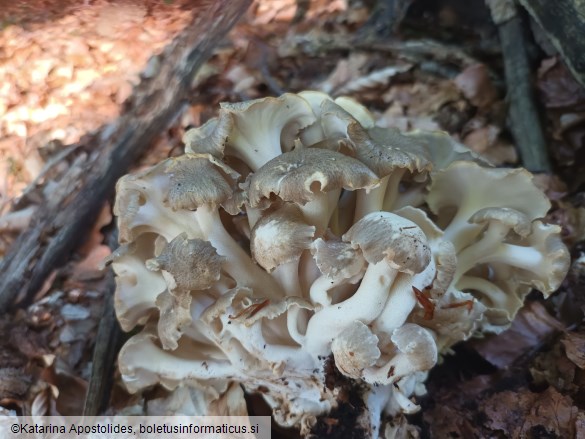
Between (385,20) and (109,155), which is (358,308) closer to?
(109,155)

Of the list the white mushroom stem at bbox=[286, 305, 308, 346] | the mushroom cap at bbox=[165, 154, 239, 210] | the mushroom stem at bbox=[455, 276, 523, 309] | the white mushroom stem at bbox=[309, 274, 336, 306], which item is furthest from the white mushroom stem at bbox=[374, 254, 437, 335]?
the mushroom cap at bbox=[165, 154, 239, 210]

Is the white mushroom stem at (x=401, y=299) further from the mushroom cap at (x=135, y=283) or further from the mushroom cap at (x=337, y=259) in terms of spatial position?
the mushroom cap at (x=135, y=283)

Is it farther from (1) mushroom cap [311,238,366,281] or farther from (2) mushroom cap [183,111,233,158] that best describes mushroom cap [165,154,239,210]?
(1) mushroom cap [311,238,366,281]

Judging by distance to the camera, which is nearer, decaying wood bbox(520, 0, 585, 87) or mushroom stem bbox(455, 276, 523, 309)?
mushroom stem bbox(455, 276, 523, 309)

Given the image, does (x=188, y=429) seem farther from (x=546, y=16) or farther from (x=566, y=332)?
(x=546, y=16)

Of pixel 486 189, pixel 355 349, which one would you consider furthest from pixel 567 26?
pixel 355 349

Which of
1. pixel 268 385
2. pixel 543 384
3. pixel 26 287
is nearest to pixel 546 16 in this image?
pixel 543 384
